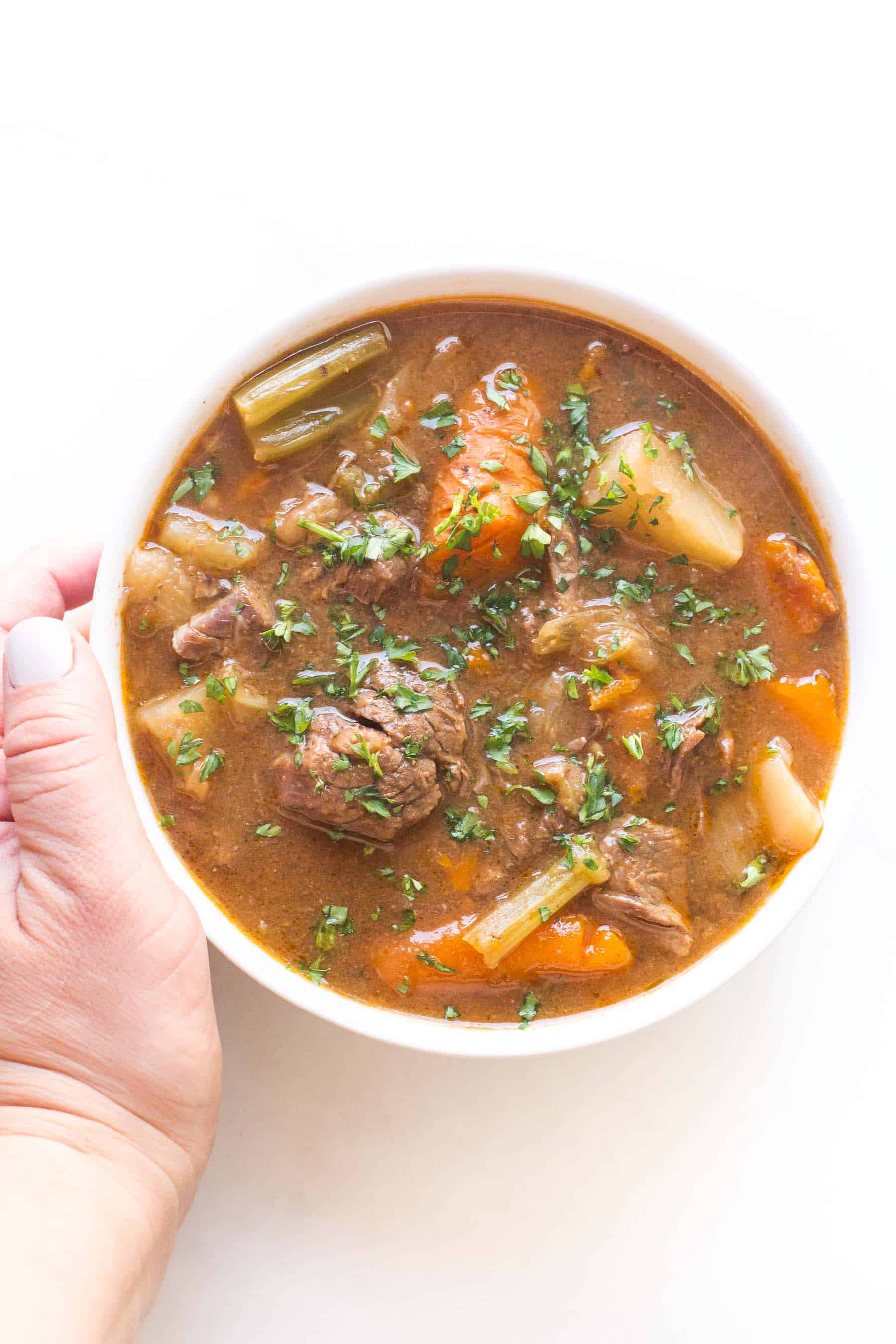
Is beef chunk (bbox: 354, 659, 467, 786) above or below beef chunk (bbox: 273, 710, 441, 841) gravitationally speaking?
above

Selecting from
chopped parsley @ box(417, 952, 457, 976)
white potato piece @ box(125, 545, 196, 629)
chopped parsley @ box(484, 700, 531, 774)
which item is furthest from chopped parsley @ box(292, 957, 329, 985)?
white potato piece @ box(125, 545, 196, 629)

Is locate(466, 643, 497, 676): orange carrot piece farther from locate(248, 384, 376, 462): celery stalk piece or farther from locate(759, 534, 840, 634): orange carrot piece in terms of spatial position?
locate(759, 534, 840, 634): orange carrot piece

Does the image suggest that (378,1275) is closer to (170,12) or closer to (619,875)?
(619,875)

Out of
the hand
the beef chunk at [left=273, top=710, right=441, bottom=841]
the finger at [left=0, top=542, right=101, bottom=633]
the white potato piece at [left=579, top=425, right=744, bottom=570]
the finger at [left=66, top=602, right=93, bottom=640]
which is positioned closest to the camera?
the hand

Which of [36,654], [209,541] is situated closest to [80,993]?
[36,654]

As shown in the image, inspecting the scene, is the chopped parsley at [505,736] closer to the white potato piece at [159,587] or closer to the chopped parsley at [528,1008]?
the chopped parsley at [528,1008]

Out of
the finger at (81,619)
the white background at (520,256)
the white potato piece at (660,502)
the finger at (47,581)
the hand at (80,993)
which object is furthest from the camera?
the finger at (81,619)

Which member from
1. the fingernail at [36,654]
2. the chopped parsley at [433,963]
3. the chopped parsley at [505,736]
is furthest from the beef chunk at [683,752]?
the fingernail at [36,654]
